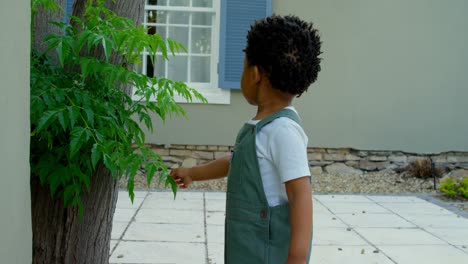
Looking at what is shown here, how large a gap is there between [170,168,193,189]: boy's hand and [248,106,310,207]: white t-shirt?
49 cm

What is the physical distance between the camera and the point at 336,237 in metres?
4.79

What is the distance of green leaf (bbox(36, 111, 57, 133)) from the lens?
212 centimetres

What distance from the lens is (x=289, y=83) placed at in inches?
70.9

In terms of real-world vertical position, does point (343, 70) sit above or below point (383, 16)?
below

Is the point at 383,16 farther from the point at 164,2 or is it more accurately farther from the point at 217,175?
the point at 217,175

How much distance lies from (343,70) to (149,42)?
585cm

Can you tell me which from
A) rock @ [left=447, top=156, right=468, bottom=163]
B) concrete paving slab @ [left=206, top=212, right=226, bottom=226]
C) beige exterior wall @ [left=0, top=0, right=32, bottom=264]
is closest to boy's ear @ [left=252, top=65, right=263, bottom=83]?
beige exterior wall @ [left=0, top=0, right=32, bottom=264]

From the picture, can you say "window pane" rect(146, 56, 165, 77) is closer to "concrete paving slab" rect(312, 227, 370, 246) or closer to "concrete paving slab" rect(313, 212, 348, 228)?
"concrete paving slab" rect(313, 212, 348, 228)

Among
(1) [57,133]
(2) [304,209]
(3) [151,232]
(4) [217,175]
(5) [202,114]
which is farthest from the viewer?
(5) [202,114]

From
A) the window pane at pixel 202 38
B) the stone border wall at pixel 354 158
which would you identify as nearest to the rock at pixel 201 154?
the stone border wall at pixel 354 158

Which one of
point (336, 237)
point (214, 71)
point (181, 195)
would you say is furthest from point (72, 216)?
point (214, 71)

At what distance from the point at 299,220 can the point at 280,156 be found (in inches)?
7.5

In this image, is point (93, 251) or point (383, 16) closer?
point (93, 251)

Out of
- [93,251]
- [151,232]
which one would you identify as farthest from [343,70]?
[93,251]
